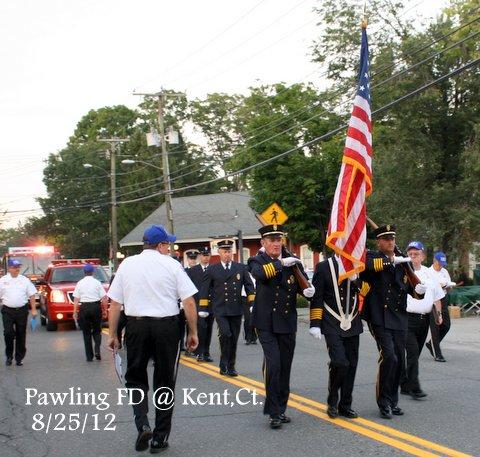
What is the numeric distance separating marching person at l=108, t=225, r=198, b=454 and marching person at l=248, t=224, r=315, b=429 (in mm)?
1153

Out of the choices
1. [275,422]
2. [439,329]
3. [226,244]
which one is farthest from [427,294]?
[275,422]

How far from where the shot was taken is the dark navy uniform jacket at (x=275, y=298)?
310 inches

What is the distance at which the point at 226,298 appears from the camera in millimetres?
11992

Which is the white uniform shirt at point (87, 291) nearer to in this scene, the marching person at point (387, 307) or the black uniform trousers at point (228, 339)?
the black uniform trousers at point (228, 339)

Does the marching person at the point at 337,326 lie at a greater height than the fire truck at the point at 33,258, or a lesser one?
lesser

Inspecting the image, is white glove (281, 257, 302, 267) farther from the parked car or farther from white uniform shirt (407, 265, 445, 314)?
the parked car

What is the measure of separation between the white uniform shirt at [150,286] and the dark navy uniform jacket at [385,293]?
7.37 ft

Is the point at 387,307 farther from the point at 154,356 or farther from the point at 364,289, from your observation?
the point at 154,356

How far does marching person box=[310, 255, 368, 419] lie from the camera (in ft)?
25.7

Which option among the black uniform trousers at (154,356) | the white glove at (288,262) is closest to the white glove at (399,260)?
the white glove at (288,262)

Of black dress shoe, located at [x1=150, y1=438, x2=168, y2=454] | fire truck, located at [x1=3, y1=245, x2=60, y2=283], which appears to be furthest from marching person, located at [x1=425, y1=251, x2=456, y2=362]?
fire truck, located at [x1=3, y1=245, x2=60, y2=283]

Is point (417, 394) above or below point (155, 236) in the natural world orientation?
below

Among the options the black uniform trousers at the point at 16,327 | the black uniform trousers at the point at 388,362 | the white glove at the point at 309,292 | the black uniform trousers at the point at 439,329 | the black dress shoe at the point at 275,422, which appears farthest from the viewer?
the black uniform trousers at the point at 16,327

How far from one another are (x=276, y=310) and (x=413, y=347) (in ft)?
7.45
